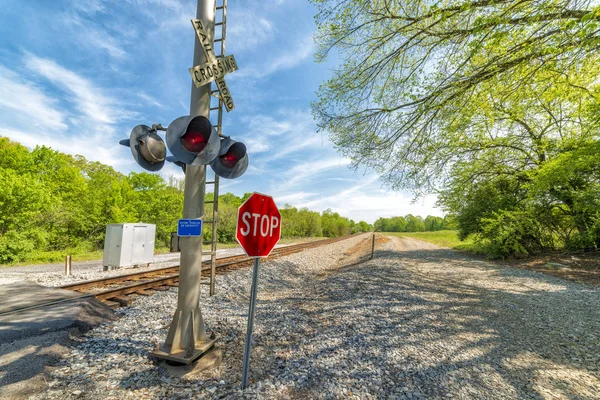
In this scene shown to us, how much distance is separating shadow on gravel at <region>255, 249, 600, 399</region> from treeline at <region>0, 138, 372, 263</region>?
60.9 feet

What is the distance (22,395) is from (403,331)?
479cm

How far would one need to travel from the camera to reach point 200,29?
335 centimetres

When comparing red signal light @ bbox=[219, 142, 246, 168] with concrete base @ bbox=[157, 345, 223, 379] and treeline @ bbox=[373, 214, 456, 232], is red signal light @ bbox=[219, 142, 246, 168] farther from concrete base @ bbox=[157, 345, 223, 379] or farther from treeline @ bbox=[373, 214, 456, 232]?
treeline @ bbox=[373, 214, 456, 232]

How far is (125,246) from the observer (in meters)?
10.4

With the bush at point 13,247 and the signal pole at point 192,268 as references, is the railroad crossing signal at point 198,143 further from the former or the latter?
the bush at point 13,247

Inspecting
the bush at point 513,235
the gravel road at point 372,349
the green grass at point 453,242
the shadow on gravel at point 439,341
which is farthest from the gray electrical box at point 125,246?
the green grass at point 453,242

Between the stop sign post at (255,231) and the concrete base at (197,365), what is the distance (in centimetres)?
81

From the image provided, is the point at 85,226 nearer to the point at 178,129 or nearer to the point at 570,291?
the point at 178,129

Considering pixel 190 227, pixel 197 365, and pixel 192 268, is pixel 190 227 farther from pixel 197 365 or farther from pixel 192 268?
pixel 197 365

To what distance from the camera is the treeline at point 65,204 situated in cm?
1533

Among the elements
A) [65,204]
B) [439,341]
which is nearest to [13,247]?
[65,204]

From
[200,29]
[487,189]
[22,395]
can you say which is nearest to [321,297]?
[22,395]

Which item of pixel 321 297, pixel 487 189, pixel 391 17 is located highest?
pixel 391 17

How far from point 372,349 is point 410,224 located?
148 m
